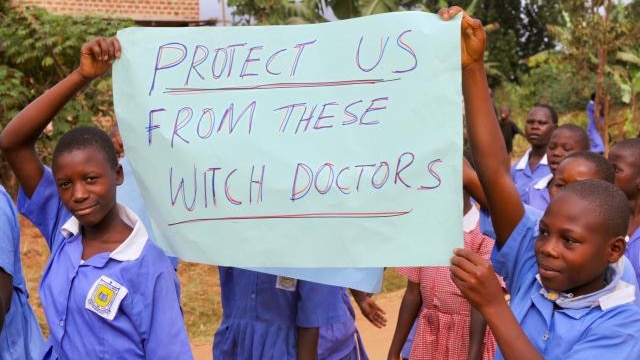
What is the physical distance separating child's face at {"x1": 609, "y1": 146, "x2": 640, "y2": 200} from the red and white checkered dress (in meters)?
0.77

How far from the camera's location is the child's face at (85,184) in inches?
93.4

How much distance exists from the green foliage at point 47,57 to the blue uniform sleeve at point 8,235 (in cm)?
680

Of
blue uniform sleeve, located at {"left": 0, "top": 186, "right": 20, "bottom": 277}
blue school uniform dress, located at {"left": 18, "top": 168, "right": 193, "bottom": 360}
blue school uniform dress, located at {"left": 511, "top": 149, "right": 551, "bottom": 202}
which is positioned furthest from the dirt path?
blue school uniform dress, located at {"left": 18, "top": 168, "right": 193, "bottom": 360}

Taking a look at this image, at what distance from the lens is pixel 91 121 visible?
930cm

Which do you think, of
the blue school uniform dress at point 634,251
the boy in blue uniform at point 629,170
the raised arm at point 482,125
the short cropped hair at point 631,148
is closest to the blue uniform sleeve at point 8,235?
the raised arm at point 482,125

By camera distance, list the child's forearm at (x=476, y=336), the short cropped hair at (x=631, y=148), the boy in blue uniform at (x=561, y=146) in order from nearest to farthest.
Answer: the child's forearm at (x=476, y=336) < the short cropped hair at (x=631, y=148) < the boy in blue uniform at (x=561, y=146)

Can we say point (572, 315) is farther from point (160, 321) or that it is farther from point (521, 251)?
point (160, 321)

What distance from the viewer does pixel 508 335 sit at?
1.92m

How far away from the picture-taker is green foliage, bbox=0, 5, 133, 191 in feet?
30.1

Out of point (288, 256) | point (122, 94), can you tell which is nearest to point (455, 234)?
point (288, 256)

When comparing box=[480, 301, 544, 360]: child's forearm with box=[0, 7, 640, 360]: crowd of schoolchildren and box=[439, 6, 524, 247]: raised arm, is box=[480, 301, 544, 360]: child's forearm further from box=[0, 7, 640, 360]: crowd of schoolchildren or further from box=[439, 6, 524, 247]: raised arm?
box=[439, 6, 524, 247]: raised arm

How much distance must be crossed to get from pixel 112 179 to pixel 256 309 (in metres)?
0.86

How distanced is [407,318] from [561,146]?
1.82 m

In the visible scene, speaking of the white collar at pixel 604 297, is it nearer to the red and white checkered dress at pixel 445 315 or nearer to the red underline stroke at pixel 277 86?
the red underline stroke at pixel 277 86
